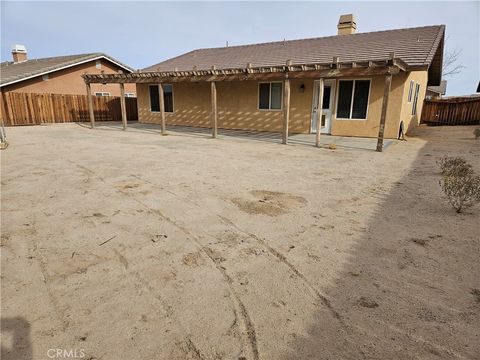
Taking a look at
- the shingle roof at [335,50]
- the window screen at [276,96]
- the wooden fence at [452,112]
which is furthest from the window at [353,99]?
the wooden fence at [452,112]

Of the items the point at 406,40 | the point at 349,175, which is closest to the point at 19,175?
the point at 349,175

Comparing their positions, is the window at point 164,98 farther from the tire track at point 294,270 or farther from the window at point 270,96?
the tire track at point 294,270

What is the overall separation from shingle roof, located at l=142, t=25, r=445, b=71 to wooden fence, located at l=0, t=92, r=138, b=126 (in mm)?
3782

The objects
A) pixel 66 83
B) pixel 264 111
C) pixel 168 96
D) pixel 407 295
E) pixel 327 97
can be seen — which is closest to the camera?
pixel 407 295

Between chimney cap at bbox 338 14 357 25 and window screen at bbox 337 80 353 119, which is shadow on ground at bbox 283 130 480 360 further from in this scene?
chimney cap at bbox 338 14 357 25

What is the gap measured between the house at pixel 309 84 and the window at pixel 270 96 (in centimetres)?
5

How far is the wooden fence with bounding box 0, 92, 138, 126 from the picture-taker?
16.7 metres

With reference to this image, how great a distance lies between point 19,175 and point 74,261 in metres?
4.51

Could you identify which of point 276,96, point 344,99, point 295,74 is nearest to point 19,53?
point 276,96

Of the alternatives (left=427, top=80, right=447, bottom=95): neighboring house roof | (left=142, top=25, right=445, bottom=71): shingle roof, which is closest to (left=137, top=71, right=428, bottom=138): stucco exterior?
(left=142, top=25, right=445, bottom=71): shingle roof

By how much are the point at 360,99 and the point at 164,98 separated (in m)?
11.4

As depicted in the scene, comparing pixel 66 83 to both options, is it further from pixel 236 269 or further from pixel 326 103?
pixel 236 269

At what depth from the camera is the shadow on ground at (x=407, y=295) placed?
1931 mm

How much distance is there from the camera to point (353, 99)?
12453mm
